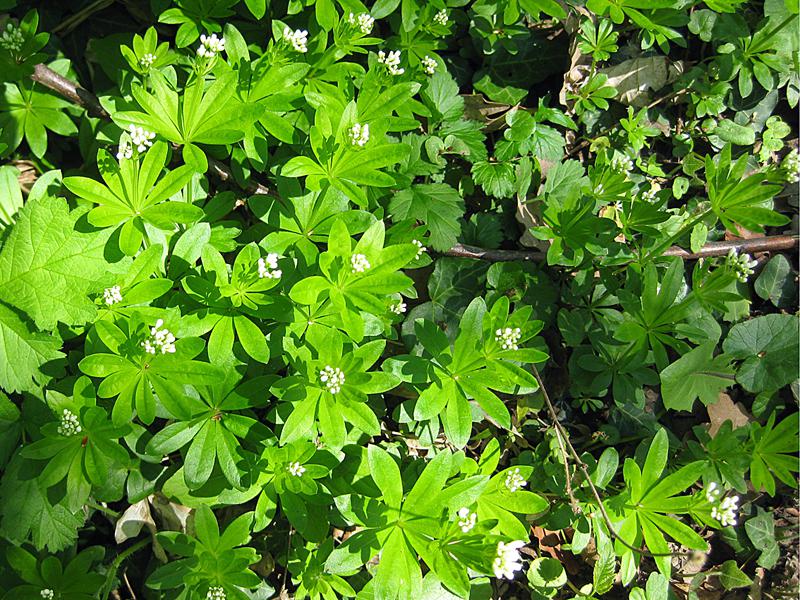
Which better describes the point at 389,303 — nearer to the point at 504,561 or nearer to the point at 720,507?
the point at 504,561

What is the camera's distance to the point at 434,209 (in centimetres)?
329

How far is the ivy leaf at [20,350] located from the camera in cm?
269

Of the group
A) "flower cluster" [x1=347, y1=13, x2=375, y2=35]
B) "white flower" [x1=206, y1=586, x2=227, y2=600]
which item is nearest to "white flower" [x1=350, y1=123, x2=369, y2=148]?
"flower cluster" [x1=347, y1=13, x2=375, y2=35]

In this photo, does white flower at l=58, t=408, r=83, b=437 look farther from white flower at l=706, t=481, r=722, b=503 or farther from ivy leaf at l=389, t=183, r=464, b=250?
white flower at l=706, t=481, r=722, b=503

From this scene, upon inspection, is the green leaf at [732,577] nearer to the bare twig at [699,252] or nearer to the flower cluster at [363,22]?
the bare twig at [699,252]

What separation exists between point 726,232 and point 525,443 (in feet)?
5.95

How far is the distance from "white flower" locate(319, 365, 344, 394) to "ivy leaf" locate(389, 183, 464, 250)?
93cm

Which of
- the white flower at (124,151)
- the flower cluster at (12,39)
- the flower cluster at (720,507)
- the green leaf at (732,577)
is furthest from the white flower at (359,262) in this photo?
the green leaf at (732,577)

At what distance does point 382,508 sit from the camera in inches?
105

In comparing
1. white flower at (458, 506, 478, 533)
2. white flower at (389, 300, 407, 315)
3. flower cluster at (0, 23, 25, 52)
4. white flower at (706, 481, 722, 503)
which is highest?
flower cluster at (0, 23, 25, 52)

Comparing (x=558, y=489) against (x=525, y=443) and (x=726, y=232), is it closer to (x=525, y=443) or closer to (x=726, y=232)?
(x=525, y=443)

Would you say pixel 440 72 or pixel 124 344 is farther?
pixel 440 72

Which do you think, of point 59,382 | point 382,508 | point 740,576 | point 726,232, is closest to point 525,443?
point 382,508

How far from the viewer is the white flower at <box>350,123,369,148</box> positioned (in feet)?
9.00
